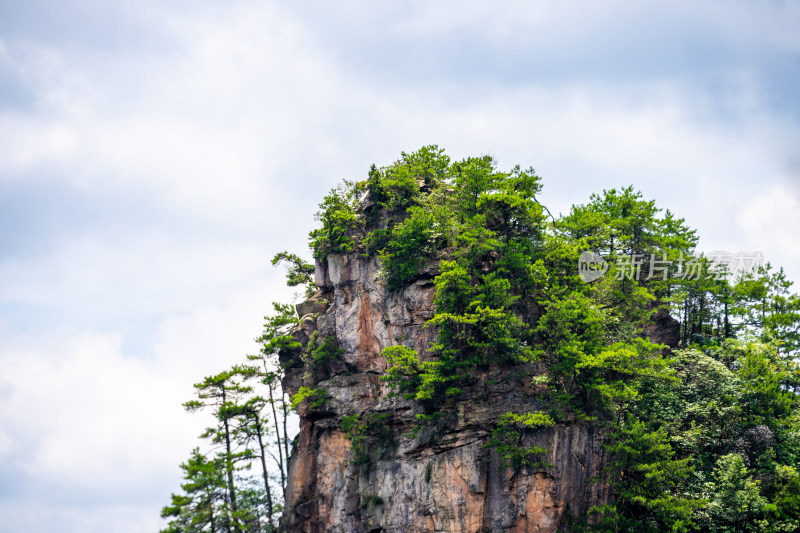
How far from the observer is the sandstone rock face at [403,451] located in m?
26.7

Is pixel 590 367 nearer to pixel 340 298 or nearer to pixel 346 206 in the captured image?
pixel 340 298

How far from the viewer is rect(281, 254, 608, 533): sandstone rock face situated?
1051 inches

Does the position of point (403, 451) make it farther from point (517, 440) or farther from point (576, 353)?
point (576, 353)

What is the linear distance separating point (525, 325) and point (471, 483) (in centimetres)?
769

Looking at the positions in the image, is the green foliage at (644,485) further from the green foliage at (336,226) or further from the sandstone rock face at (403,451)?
the green foliage at (336,226)

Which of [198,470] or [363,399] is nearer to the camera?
[198,470]

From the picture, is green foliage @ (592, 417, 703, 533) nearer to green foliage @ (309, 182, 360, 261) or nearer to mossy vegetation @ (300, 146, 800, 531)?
mossy vegetation @ (300, 146, 800, 531)

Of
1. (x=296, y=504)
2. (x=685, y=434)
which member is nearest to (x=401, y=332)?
(x=296, y=504)

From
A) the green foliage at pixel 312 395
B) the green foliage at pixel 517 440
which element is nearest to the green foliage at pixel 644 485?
the green foliage at pixel 517 440

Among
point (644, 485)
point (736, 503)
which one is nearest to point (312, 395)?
point (644, 485)

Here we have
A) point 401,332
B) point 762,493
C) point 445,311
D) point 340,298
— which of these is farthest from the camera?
point 340,298

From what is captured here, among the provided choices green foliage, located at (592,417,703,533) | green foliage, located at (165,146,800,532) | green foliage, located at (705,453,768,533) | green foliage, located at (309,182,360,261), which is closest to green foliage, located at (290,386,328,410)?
green foliage, located at (165,146,800,532)

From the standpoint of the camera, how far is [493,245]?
29672 mm

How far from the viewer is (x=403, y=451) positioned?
1160 inches
